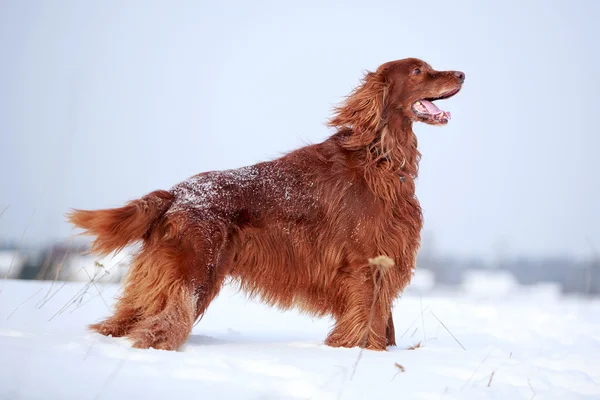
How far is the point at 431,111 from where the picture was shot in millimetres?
4422

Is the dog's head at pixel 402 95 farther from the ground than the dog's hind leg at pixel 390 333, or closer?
farther from the ground

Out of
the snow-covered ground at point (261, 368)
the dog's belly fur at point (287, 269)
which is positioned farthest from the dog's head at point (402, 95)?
the snow-covered ground at point (261, 368)

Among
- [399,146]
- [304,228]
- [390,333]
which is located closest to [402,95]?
[399,146]

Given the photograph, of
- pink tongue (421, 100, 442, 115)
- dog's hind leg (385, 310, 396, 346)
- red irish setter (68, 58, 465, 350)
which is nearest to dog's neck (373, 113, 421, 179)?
red irish setter (68, 58, 465, 350)

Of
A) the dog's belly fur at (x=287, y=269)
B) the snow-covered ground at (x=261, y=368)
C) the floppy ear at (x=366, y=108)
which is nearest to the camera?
the snow-covered ground at (x=261, y=368)

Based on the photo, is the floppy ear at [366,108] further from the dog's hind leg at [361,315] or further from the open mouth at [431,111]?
the dog's hind leg at [361,315]

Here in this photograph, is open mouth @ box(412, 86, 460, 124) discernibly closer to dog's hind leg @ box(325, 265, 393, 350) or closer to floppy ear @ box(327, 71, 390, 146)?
floppy ear @ box(327, 71, 390, 146)

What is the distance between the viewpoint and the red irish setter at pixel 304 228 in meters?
3.62

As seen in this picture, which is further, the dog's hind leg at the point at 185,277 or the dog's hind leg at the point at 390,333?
the dog's hind leg at the point at 390,333

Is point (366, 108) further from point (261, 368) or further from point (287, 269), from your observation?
point (261, 368)

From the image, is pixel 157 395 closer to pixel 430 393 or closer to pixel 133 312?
pixel 430 393

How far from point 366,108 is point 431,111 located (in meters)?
0.50

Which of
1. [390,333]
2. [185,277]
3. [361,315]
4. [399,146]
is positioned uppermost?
[399,146]

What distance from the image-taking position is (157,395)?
2.16 metres
